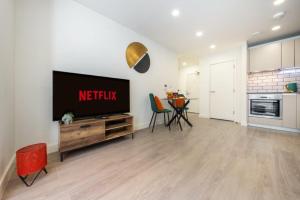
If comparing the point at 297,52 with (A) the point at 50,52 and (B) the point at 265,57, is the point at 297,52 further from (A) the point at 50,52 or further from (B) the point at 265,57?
(A) the point at 50,52

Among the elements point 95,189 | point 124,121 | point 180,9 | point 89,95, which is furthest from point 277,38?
point 95,189

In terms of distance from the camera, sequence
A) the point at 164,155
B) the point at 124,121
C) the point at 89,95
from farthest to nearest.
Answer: the point at 124,121
the point at 89,95
the point at 164,155

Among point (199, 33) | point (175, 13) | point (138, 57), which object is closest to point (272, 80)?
point (199, 33)

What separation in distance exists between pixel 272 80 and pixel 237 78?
2.92ft

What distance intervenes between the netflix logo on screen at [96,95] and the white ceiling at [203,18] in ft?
5.30

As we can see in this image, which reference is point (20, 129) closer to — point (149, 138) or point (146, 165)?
point (146, 165)

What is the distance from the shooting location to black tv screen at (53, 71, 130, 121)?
1.92 metres

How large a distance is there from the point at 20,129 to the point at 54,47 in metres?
1.35

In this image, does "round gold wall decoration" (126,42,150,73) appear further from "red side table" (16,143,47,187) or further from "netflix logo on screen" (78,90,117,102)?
"red side table" (16,143,47,187)

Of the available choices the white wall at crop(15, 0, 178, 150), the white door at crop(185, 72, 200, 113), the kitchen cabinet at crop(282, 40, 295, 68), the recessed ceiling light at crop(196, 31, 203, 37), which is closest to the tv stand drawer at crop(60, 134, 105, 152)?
the white wall at crop(15, 0, 178, 150)

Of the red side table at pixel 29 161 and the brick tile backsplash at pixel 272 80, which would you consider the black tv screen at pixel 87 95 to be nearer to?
the red side table at pixel 29 161

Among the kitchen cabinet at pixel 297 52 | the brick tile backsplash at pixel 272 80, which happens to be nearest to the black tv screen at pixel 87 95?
the brick tile backsplash at pixel 272 80

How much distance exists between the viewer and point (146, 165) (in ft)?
5.65

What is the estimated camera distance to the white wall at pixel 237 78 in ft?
13.0
